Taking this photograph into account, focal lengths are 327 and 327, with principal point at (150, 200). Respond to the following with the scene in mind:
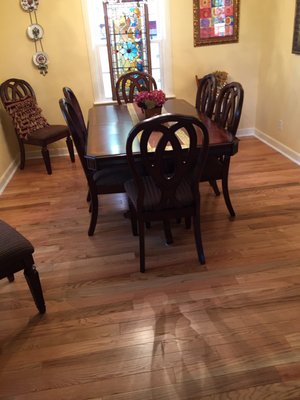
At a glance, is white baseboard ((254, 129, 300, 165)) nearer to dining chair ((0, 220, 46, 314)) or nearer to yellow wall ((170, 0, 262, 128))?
yellow wall ((170, 0, 262, 128))

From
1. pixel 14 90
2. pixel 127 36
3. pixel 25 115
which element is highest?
pixel 127 36

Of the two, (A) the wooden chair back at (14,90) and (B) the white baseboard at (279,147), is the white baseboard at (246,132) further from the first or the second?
(A) the wooden chair back at (14,90)

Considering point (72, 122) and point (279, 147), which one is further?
point (279, 147)

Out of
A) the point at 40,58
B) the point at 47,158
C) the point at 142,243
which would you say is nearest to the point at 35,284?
the point at 142,243

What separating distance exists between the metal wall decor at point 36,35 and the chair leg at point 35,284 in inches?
113

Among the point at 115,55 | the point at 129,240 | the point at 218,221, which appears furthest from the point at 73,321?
the point at 115,55

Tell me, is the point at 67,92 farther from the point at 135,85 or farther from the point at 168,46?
the point at 168,46

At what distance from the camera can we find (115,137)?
7.23 ft

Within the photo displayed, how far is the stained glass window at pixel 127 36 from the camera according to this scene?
12.1 ft

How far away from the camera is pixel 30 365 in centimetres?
148

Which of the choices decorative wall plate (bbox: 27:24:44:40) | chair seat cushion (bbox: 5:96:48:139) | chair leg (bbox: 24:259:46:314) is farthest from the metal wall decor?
chair leg (bbox: 24:259:46:314)

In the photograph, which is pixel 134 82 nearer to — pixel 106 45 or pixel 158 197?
pixel 106 45

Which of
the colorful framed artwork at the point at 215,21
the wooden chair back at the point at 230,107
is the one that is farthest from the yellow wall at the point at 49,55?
the wooden chair back at the point at 230,107

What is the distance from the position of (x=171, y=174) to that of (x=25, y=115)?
2.38m
